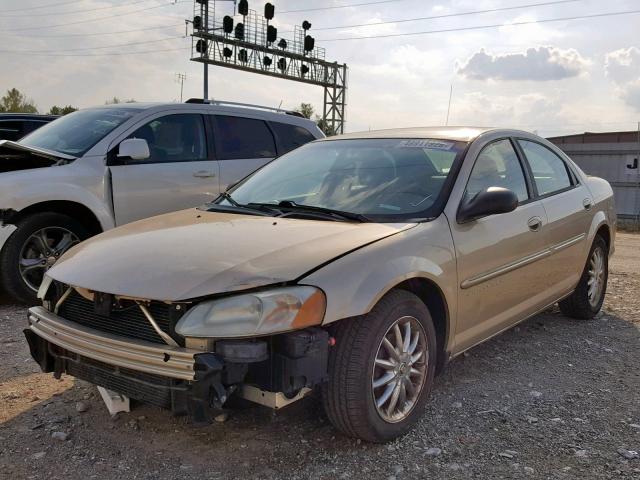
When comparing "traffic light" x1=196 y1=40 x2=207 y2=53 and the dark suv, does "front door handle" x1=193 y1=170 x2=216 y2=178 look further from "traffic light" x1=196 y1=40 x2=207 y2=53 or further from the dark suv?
"traffic light" x1=196 y1=40 x2=207 y2=53

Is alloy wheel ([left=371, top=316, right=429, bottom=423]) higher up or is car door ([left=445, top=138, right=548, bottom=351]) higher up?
car door ([left=445, top=138, right=548, bottom=351])

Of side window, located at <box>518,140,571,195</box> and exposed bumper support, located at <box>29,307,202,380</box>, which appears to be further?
side window, located at <box>518,140,571,195</box>

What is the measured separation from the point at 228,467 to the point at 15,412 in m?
1.34

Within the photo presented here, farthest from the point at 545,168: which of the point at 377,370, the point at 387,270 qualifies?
the point at 377,370

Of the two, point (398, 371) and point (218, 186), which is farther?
point (218, 186)

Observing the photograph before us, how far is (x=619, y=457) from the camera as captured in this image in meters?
2.96

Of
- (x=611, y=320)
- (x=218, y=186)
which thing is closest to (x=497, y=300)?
(x=611, y=320)

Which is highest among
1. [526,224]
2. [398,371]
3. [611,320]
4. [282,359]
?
[526,224]

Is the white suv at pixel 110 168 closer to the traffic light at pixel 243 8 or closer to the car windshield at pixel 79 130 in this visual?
the car windshield at pixel 79 130

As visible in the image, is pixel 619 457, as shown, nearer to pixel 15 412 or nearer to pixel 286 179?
pixel 286 179

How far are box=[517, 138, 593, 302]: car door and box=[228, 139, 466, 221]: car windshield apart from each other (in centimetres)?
98

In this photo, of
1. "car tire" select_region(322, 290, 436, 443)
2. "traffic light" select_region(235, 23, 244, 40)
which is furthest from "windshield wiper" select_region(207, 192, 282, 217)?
"traffic light" select_region(235, 23, 244, 40)

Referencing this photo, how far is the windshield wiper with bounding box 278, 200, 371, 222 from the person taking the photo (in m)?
3.35

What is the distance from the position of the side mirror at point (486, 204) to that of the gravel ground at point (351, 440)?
3.56 ft
